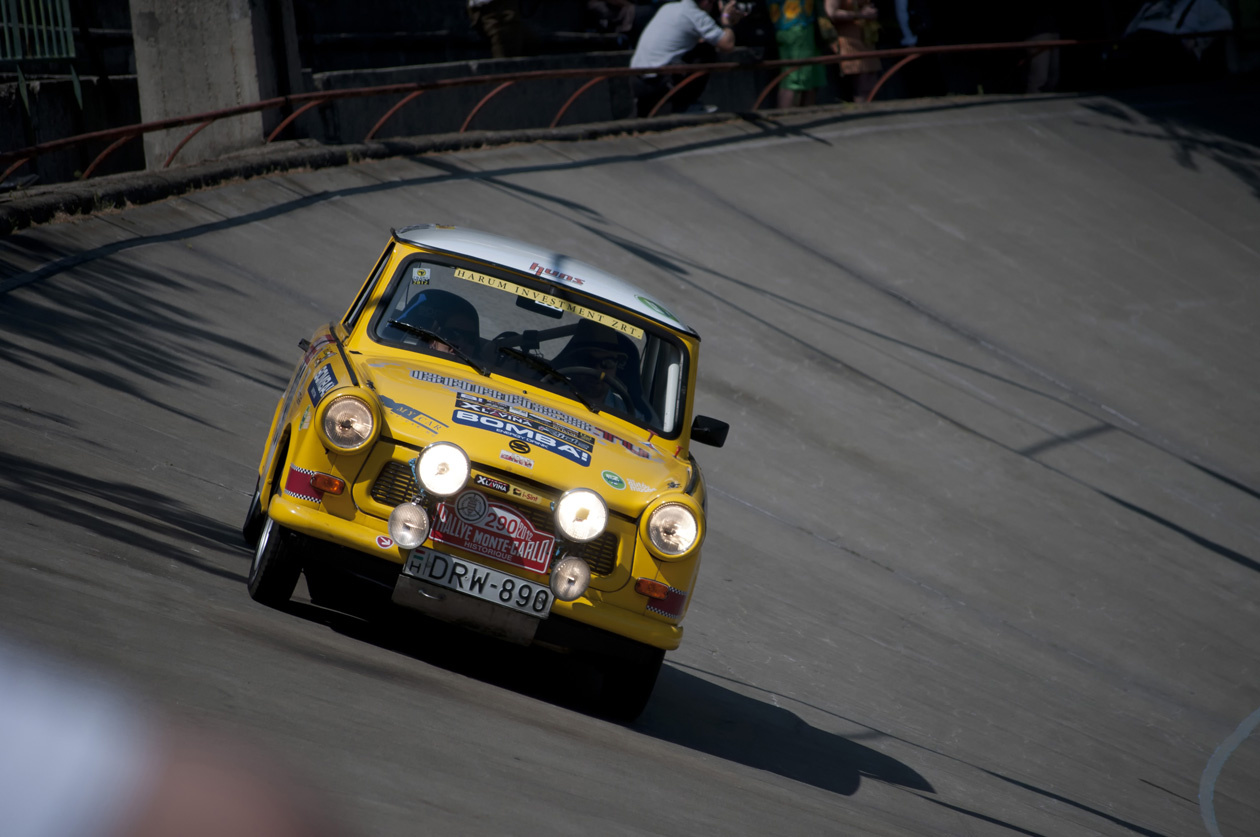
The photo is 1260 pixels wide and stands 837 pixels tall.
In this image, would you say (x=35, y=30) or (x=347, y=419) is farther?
(x=35, y=30)

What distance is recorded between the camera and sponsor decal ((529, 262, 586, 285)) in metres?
Answer: 6.25

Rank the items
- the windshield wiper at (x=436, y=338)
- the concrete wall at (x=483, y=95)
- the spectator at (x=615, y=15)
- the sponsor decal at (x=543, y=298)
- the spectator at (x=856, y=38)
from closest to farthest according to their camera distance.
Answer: the windshield wiper at (x=436, y=338) → the sponsor decal at (x=543, y=298) → the concrete wall at (x=483, y=95) → the spectator at (x=856, y=38) → the spectator at (x=615, y=15)

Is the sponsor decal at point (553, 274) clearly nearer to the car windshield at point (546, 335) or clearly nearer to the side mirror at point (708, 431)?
the car windshield at point (546, 335)

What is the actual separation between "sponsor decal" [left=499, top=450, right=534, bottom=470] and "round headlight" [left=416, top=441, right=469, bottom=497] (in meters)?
0.18

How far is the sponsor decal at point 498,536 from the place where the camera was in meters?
4.89

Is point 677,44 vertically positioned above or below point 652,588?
above

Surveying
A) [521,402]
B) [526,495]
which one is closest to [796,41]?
[521,402]

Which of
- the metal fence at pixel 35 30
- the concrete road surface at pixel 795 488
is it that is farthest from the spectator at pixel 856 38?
the metal fence at pixel 35 30

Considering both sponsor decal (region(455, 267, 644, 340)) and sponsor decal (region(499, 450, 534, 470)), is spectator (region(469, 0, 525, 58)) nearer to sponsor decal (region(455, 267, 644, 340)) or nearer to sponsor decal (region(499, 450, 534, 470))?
sponsor decal (region(455, 267, 644, 340))

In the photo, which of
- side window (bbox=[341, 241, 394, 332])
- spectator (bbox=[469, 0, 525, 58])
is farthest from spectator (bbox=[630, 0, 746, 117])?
side window (bbox=[341, 241, 394, 332])

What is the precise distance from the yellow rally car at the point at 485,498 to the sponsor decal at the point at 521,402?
0.01m

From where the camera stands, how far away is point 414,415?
5078 mm

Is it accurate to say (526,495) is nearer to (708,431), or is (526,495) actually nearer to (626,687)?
(626,687)

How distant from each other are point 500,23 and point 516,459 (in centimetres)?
1359
